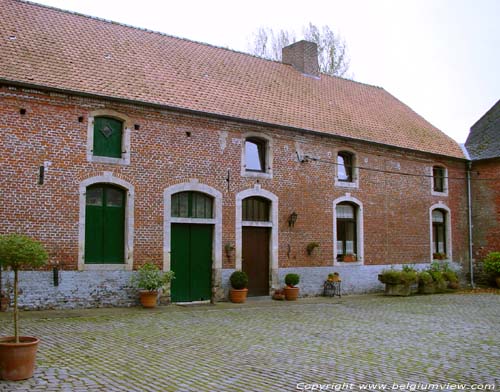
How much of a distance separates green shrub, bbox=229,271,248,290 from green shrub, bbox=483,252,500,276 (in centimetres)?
1090

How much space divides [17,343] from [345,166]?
1394 centimetres

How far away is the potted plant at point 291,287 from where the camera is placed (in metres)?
16.2

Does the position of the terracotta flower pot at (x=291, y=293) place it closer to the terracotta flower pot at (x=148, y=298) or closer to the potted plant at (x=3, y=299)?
the terracotta flower pot at (x=148, y=298)

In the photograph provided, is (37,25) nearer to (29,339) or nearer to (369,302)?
(29,339)

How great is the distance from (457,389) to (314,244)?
10.7 meters

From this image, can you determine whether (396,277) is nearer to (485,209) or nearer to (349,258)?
(349,258)

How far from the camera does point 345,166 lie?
18.9 meters

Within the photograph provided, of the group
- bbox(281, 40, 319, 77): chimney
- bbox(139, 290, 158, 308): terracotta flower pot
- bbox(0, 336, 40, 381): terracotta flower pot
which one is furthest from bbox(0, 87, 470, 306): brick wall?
bbox(0, 336, 40, 381): terracotta flower pot

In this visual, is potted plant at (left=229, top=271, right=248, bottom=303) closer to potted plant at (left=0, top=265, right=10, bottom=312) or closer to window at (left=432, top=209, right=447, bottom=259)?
potted plant at (left=0, top=265, right=10, bottom=312)

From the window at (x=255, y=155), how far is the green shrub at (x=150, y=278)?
429 centimetres

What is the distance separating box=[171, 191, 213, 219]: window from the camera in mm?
14852

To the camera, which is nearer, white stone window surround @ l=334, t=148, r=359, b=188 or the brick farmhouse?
the brick farmhouse

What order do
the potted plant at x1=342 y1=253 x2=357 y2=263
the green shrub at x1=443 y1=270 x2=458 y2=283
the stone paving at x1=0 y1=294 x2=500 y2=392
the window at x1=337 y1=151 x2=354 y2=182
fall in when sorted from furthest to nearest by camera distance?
the green shrub at x1=443 y1=270 x2=458 y2=283, the window at x1=337 y1=151 x2=354 y2=182, the potted plant at x1=342 y1=253 x2=357 y2=263, the stone paving at x1=0 y1=294 x2=500 y2=392

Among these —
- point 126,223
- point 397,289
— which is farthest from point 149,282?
point 397,289
